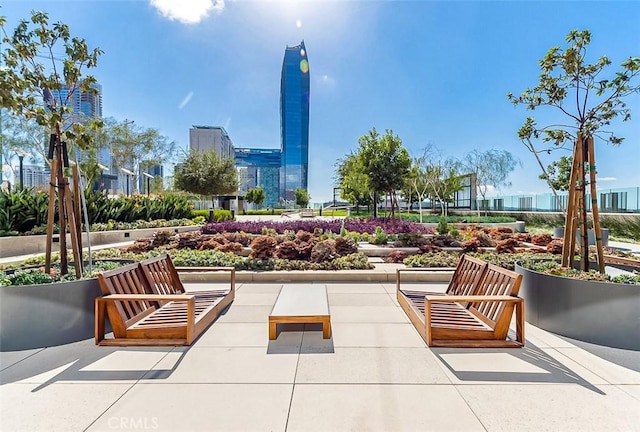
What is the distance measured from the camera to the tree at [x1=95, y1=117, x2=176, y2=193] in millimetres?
27438

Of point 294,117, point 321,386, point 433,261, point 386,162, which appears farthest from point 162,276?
point 294,117

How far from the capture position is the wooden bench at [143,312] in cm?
327

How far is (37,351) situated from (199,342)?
5.39ft

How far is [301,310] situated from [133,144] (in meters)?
30.7

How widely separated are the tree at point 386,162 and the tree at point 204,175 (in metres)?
11.8

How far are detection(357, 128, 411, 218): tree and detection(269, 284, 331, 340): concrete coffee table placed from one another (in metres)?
9.11

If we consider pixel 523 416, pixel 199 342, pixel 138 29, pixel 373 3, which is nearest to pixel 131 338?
pixel 199 342

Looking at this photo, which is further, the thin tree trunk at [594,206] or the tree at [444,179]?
the tree at [444,179]

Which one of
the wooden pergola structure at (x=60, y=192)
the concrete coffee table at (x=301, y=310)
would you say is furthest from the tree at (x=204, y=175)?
the concrete coffee table at (x=301, y=310)

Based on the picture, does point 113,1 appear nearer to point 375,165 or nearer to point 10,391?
point 10,391

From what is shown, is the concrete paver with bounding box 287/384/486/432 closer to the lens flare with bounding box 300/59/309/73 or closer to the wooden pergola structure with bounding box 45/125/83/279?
the wooden pergola structure with bounding box 45/125/83/279

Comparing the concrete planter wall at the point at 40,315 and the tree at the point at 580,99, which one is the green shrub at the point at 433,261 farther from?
the concrete planter wall at the point at 40,315

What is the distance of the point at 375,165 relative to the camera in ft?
42.2

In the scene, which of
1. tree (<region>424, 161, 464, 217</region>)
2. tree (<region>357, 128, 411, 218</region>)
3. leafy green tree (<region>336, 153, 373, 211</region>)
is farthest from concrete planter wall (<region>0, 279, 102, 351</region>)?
tree (<region>424, 161, 464, 217</region>)
